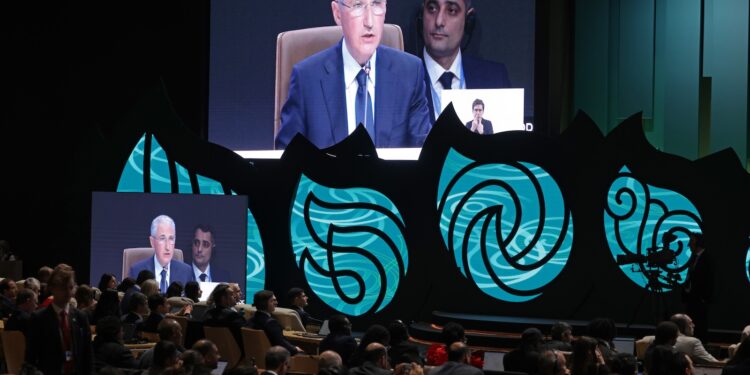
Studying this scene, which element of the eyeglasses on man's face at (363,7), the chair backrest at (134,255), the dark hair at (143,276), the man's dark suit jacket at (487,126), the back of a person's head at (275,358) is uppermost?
the eyeglasses on man's face at (363,7)

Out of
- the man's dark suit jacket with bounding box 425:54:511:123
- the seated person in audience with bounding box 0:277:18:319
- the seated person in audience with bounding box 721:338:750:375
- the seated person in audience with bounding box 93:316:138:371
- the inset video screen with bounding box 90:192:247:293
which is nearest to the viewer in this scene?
the seated person in audience with bounding box 721:338:750:375

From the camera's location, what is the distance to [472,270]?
11.2m

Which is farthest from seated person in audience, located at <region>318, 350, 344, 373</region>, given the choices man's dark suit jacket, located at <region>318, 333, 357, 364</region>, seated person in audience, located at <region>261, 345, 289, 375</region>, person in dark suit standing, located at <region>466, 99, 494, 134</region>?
person in dark suit standing, located at <region>466, 99, 494, 134</region>

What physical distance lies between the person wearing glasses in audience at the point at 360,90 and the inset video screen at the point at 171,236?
3498 millimetres

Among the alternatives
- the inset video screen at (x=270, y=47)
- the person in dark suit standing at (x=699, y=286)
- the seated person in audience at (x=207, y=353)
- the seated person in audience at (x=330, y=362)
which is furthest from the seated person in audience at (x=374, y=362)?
the inset video screen at (x=270, y=47)

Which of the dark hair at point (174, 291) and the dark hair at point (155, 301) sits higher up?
the dark hair at point (155, 301)

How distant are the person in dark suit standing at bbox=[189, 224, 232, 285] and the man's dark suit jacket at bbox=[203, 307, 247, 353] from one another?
328cm

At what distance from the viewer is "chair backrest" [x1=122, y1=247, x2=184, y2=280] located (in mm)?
12039

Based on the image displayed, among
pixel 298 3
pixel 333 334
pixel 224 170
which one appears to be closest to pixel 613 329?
pixel 333 334

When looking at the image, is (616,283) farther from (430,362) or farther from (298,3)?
(298,3)

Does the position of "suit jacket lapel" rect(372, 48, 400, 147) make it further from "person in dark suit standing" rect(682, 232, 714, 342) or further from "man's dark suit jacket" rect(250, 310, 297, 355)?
"man's dark suit jacket" rect(250, 310, 297, 355)

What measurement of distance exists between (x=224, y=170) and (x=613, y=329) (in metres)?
5.69

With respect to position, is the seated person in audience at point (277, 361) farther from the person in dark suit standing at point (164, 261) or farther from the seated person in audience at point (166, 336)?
the person in dark suit standing at point (164, 261)

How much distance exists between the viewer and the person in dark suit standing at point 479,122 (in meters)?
14.3
